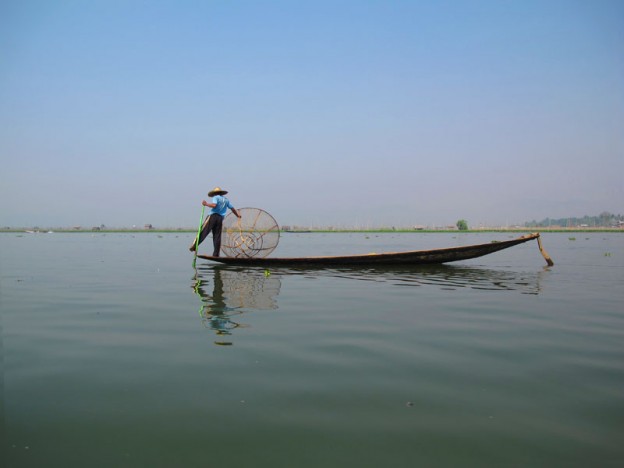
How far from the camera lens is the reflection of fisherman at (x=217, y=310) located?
200 inches

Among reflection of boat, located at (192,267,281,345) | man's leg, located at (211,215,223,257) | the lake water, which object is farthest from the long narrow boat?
the lake water

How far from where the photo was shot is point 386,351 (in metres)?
4.14

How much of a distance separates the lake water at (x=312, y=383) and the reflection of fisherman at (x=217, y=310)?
64 millimetres

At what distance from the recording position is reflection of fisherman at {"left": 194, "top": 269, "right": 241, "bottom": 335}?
200 inches

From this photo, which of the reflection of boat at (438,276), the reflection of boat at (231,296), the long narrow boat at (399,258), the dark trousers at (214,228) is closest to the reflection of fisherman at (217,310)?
the reflection of boat at (231,296)

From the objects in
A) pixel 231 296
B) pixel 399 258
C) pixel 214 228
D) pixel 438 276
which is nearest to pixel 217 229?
pixel 214 228

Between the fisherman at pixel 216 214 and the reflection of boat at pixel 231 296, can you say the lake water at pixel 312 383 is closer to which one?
the reflection of boat at pixel 231 296

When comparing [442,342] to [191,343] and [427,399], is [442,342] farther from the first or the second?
[191,343]

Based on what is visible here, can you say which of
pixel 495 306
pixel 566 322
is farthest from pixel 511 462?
pixel 495 306

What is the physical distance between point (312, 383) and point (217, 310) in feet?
10.3

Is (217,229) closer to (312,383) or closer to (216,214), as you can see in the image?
(216,214)

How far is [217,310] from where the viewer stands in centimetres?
612

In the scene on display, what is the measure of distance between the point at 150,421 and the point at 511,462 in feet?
6.36

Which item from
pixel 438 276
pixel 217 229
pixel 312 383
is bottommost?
pixel 312 383
